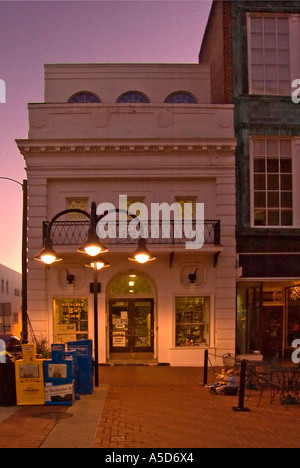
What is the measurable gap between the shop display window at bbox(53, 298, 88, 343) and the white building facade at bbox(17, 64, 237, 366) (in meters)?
0.03

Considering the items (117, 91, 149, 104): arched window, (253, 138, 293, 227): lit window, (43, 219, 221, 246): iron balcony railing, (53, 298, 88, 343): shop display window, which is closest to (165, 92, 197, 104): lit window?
(117, 91, 149, 104): arched window

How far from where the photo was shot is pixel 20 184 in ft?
57.2

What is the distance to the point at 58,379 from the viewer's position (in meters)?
11.2

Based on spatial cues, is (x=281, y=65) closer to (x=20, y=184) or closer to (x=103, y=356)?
(x=20, y=184)

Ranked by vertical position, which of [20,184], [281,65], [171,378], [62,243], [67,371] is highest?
[281,65]

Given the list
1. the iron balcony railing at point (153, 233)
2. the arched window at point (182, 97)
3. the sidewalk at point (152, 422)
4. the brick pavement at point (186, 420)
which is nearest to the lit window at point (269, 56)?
the arched window at point (182, 97)

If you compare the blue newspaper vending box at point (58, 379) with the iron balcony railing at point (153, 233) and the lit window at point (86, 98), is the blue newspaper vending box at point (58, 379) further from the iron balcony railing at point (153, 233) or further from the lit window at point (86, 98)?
the lit window at point (86, 98)

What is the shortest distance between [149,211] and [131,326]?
4.02 meters

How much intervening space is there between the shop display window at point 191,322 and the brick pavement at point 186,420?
12.0ft

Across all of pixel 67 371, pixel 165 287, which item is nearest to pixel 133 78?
pixel 165 287

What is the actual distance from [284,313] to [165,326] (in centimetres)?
530

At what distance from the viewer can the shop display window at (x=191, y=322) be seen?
736 inches

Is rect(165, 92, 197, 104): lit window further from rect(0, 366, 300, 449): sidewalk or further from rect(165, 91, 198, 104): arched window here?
rect(0, 366, 300, 449): sidewalk

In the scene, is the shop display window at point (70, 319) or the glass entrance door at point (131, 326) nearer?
the shop display window at point (70, 319)
